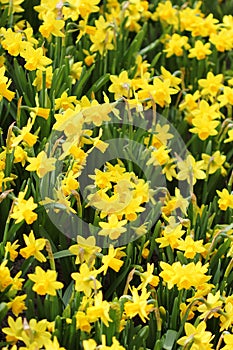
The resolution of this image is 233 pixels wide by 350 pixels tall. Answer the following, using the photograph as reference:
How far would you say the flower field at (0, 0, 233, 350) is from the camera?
208 centimetres

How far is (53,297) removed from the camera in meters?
2.09

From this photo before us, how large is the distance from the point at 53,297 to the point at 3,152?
1.86ft

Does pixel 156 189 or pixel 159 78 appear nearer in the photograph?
pixel 156 189

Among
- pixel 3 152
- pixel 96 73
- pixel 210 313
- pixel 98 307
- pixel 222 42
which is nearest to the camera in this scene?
pixel 98 307

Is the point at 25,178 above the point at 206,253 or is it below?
above

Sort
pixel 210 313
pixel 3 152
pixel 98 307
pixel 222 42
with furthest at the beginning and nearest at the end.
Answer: pixel 222 42
pixel 3 152
pixel 210 313
pixel 98 307

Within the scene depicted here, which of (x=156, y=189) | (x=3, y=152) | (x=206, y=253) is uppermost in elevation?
(x=3, y=152)

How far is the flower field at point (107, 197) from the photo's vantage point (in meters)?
2.08

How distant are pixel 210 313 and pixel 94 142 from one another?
702 mm

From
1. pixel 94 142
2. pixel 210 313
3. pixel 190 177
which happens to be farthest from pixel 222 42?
pixel 210 313

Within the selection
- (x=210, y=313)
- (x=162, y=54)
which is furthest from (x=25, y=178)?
(x=162, y=54)

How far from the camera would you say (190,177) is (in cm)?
271

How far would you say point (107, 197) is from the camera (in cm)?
233

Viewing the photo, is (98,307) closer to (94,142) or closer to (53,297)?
(53,297)
